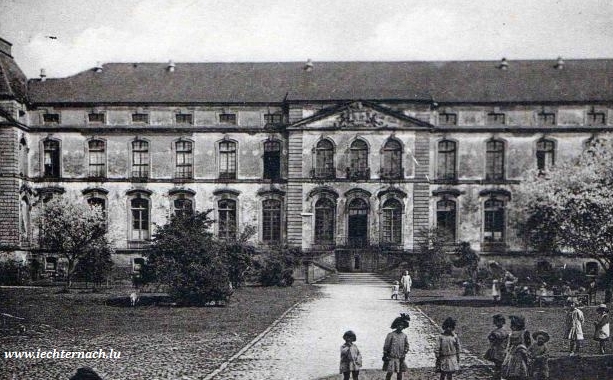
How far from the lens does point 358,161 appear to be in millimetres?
31547

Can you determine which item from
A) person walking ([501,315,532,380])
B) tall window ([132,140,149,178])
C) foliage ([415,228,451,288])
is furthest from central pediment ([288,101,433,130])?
person walking ([501,315,532,380])

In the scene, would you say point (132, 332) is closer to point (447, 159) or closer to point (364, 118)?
point (364, 118)

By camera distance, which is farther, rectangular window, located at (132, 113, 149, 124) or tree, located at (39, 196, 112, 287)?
rectangular window, located at (132, 113, 149, 124)

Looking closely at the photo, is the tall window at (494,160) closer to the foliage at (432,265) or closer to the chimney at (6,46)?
the foliage at (432,265)

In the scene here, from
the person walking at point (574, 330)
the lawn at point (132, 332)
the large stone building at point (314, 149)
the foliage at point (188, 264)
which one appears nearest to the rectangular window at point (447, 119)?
the large stone building at point (314, 149)

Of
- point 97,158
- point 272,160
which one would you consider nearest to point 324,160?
point 272,160

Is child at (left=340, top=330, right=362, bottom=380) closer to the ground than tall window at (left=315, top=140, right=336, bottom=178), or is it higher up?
closer to the ground

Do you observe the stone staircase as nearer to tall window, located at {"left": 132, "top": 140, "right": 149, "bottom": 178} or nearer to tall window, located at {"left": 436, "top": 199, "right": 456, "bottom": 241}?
tall window, located at {"left": 436, "top": 199, "right": 456, "bottom": 241}

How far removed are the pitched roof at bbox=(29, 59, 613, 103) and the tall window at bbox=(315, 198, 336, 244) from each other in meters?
5.64

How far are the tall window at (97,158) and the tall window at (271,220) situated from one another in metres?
9.00

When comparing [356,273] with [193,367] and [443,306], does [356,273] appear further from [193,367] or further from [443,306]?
[193,367]

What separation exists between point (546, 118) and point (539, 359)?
2420 centimetres

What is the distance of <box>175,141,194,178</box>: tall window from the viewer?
32438mm

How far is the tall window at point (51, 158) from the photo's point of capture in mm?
31953
